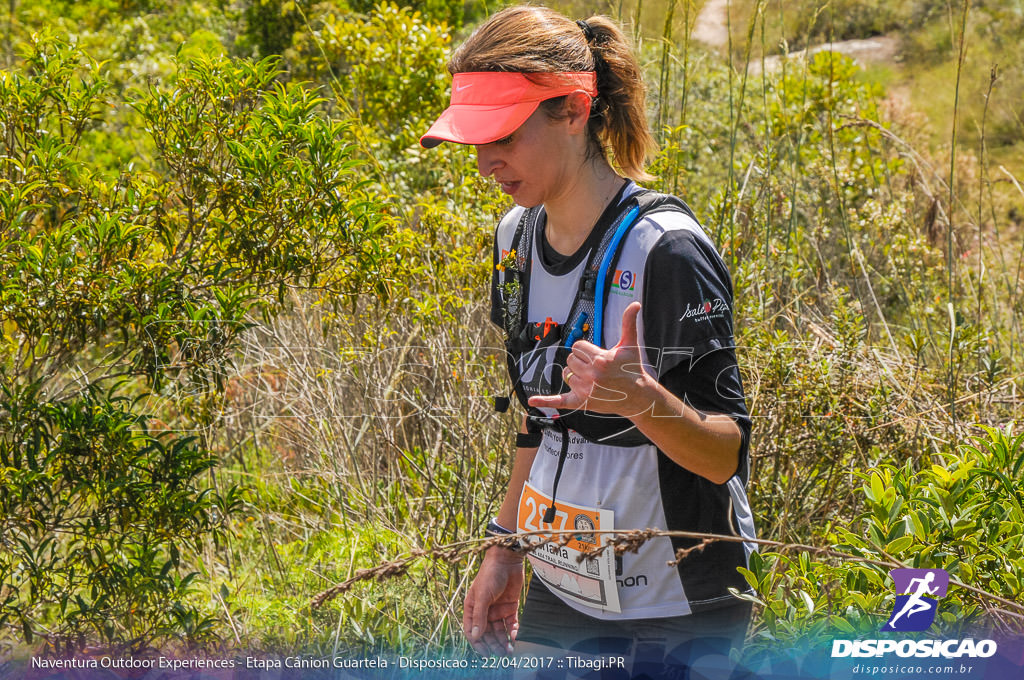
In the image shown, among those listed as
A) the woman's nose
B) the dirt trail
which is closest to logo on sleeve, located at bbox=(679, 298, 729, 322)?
the woman's nose

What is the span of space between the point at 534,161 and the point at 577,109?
5.2 inches

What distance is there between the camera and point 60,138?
2.31 metres

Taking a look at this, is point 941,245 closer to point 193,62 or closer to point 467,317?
point 467,317

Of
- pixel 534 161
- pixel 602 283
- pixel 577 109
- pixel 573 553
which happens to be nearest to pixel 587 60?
pixel 577 109

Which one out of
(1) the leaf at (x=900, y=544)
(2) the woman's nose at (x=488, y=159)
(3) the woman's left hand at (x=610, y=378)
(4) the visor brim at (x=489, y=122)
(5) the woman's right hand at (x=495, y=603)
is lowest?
(5) the woman's right hand at (x=495, y=603)

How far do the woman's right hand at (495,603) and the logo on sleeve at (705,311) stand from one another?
2.06 ft

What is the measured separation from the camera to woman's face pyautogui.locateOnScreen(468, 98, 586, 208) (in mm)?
1651

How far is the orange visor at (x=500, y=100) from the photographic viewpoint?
1.62 meters

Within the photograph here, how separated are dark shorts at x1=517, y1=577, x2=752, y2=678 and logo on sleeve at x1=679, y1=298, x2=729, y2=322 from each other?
0.50 meters

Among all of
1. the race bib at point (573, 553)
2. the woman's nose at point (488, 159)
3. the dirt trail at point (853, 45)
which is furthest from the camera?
the dirt trail at point (853, 45)

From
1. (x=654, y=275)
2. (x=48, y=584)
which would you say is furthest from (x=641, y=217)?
(x=48, y=584)

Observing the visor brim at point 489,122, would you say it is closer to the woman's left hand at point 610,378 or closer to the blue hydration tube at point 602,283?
the blue hydration tube at point 602,283

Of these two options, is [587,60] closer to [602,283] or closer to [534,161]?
[534,161]

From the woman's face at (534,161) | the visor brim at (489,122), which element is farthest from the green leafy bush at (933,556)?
the visor brim at (489,122)
